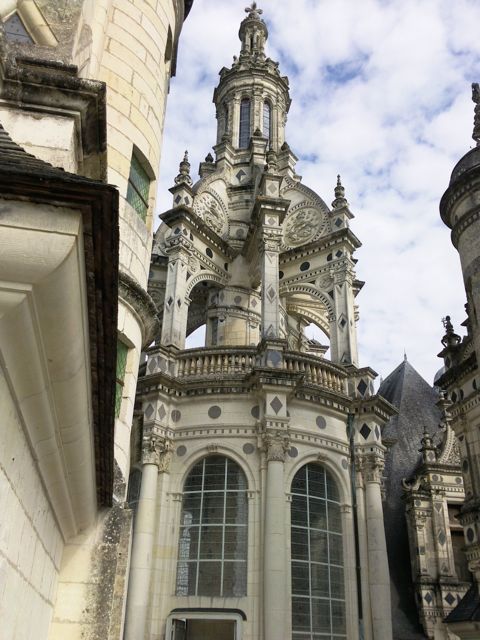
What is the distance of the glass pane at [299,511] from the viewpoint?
648 inches

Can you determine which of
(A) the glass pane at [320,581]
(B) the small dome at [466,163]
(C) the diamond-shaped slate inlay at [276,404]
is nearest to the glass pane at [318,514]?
(A) the glass pane at [320,581]

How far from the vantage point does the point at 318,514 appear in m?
16.8

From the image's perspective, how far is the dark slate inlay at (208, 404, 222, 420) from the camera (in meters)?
17.5

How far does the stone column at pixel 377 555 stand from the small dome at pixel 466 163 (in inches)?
313

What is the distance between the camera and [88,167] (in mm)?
6027

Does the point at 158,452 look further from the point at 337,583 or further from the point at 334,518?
the point at 337,583

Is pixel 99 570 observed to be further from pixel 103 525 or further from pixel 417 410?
pixel 417 410

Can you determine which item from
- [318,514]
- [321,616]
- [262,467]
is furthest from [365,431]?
[321,616]

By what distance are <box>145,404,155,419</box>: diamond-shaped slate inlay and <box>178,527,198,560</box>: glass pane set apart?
123 inches

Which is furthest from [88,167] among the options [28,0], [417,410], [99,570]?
[417,410]

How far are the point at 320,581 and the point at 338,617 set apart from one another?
100 centimetres

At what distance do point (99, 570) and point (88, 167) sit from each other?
4.00 metres

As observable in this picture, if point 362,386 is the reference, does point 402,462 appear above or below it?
above

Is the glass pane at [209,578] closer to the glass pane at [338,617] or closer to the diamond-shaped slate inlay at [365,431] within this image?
the glass pane at [338,617]
